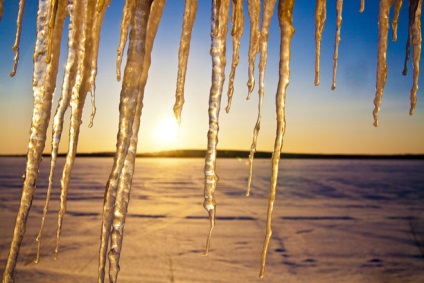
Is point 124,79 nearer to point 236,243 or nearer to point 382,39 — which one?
point 382,39

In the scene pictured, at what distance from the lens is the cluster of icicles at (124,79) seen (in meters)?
0.86

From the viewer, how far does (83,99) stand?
988mm

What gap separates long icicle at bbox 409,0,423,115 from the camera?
995 mm

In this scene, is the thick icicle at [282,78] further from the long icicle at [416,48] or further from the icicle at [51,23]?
the icicle at [51,23]

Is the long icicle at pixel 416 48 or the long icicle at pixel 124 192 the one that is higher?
the long icicle at pixel 416 48

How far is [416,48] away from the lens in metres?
1.03

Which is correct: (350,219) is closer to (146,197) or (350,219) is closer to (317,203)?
(317,203)

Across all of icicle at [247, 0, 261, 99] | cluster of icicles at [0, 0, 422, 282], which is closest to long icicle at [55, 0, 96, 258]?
cluster of icicles at [0, 0, 422, 282]

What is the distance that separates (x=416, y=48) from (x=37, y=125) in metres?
0.94

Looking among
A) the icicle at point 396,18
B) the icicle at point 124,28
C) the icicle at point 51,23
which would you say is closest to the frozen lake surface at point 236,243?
the icicle at point 124,28

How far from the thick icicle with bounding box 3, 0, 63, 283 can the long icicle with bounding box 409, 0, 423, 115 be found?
0.87 m

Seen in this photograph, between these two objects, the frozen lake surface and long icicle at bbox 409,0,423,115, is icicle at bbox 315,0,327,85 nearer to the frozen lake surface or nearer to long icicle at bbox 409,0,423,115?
long icicle at bbox 409,0,423,115

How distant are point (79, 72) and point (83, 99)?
0.07 meters

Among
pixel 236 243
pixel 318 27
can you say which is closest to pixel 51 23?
pixel 318 27
